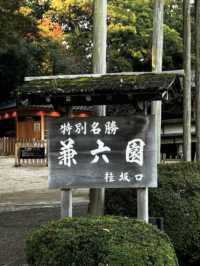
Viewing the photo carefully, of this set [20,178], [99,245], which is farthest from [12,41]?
[99,245]

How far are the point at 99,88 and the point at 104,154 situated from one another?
83cm

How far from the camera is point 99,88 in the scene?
668cm

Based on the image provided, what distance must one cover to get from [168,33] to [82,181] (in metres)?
27.4

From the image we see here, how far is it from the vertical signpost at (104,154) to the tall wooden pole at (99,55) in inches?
44.8

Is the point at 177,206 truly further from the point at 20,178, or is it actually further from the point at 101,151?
the point at 20,178

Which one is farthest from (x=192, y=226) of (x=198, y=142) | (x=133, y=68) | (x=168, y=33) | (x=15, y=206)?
(x=133, y=68)

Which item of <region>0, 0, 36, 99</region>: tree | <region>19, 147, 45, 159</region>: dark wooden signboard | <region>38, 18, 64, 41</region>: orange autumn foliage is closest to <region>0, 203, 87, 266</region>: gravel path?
<region>0, 0, 36, 99</region>: tree

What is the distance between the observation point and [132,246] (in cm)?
509

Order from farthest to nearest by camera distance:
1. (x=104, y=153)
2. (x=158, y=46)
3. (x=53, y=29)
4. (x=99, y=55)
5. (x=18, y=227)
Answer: (x=53, y=29) < (x=158, y=46) < (x=18, y=227) < (x=99, y=55) < (x=104, y=153)

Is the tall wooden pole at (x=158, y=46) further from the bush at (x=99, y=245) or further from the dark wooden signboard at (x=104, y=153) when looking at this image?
the bush at (x=99, y=245)

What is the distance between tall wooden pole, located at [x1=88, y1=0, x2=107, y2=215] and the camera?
8039mm

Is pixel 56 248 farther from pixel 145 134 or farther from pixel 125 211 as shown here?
pixel 125 211

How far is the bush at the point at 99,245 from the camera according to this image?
5.00 m

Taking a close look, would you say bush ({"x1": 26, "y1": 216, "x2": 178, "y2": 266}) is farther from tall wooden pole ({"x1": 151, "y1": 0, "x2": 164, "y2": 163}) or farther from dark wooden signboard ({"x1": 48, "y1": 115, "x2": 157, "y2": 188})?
tall wooden pole ({"x1": 151, "y1": 0, "x2": 164, "y2": 163})
